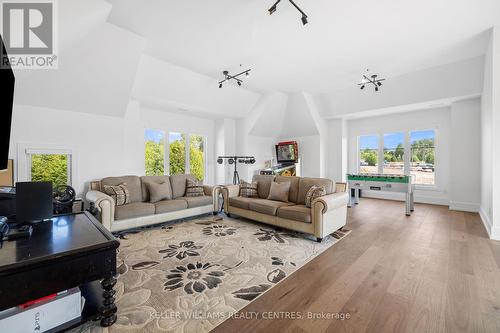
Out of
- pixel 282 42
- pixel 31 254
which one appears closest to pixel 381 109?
pixel 282 42

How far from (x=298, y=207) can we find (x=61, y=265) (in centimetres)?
316

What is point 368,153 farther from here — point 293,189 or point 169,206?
point 169,206

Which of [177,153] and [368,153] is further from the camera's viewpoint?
[368,153]

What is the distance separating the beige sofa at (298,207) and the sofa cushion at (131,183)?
Answer: 1.76m

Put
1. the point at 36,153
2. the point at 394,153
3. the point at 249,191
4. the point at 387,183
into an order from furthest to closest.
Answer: the point at 394,153 → the point at 387,183 → the point at 249,191 → the point at 36,153

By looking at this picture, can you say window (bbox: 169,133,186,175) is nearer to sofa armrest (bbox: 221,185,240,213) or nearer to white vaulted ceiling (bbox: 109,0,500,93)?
sofa armrest (bbox: 221,185,240,213)

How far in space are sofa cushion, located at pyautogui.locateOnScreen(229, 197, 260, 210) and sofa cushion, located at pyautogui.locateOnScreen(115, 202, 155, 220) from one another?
1.58 metres

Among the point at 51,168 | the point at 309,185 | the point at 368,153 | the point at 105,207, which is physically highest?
the point at 368,153

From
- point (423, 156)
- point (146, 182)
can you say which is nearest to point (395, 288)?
point (146, 182)

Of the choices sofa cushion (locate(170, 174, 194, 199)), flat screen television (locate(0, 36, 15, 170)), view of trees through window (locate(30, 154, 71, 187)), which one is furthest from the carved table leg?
view of trees through window (locate(30, 154, 71, 187))

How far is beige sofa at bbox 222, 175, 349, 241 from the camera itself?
3.38m

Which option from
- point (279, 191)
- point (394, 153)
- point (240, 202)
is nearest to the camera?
point (279, 191)

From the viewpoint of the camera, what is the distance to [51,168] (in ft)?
13.7

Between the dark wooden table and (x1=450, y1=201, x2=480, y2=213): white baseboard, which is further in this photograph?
(x1=450, y1=201, x2=480, y2=213): white baseboard
